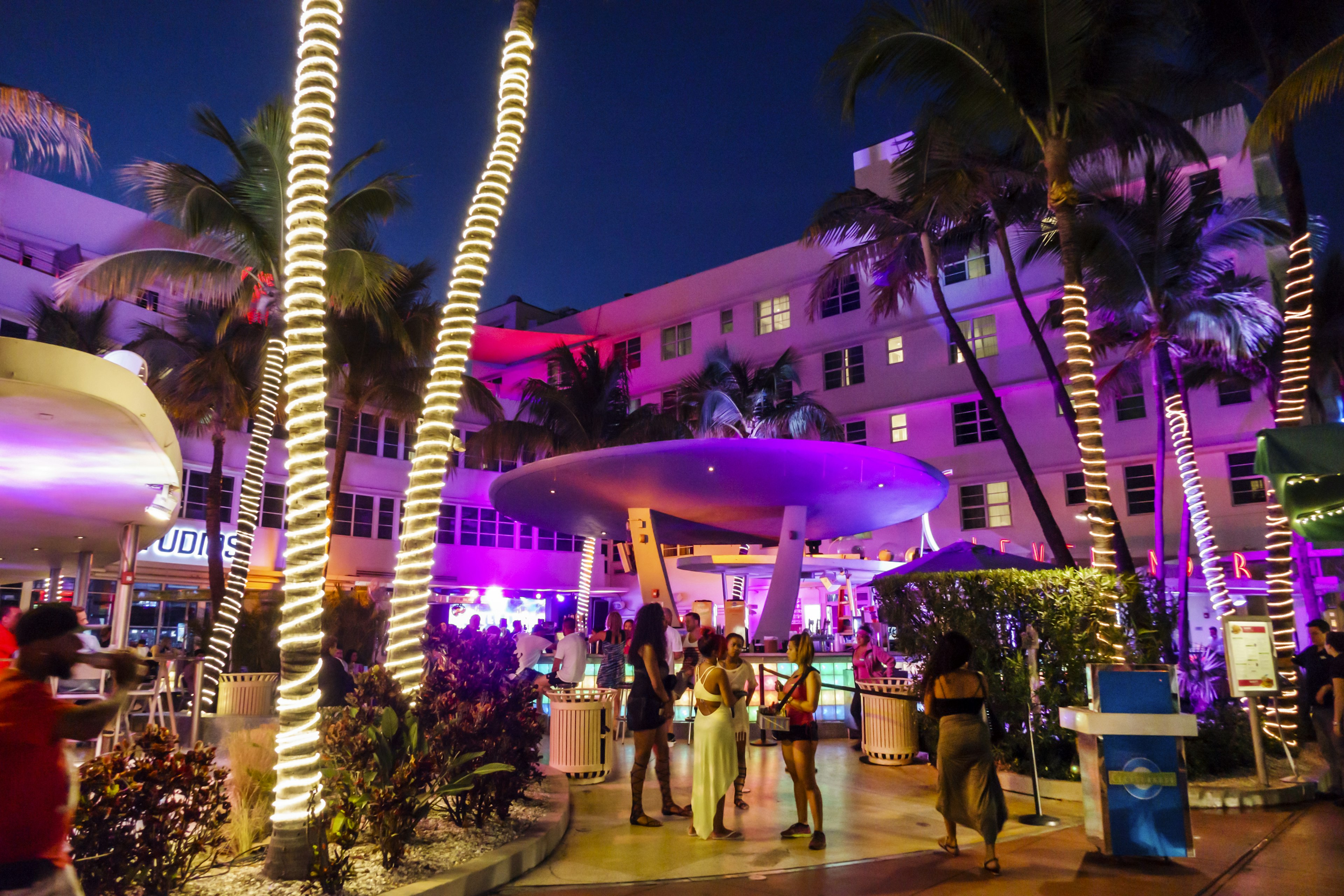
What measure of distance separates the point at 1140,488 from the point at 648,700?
24949 millimetres

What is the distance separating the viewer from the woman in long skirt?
666 centimetres

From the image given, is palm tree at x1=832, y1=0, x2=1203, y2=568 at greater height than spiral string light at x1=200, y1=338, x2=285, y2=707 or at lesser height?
greater

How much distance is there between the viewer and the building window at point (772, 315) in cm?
3625

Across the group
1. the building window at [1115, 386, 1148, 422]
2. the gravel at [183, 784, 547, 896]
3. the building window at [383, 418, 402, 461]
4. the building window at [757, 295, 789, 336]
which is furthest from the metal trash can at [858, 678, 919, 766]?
the building window at [383, 418, 402, 461]

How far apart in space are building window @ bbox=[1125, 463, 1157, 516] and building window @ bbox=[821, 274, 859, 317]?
11.3 meters

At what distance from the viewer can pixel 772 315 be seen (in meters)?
36.7

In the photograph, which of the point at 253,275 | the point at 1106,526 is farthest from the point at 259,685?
the point at 1106,526

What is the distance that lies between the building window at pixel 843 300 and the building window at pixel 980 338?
420 centimetres

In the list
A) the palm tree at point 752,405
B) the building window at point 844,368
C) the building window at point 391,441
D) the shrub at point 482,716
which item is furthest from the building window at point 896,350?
the shrub at point 482,716

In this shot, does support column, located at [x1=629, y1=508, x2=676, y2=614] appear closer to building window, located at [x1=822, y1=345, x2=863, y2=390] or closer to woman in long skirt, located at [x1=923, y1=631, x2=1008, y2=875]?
woman in long skirt, located at [x1=923, y1=631, x2=1008, y2=875]

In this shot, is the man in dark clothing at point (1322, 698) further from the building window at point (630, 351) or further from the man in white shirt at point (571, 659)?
the building window at point (630, 351)

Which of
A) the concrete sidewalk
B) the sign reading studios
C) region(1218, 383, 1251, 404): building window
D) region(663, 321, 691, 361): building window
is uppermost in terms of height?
region(663, 321, 691, 361): building window

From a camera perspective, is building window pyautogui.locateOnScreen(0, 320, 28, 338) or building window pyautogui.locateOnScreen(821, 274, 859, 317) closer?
building window pyautogui.locateOnScreen(0, 320, 28, 338)

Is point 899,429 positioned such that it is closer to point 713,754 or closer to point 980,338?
point 980,338
